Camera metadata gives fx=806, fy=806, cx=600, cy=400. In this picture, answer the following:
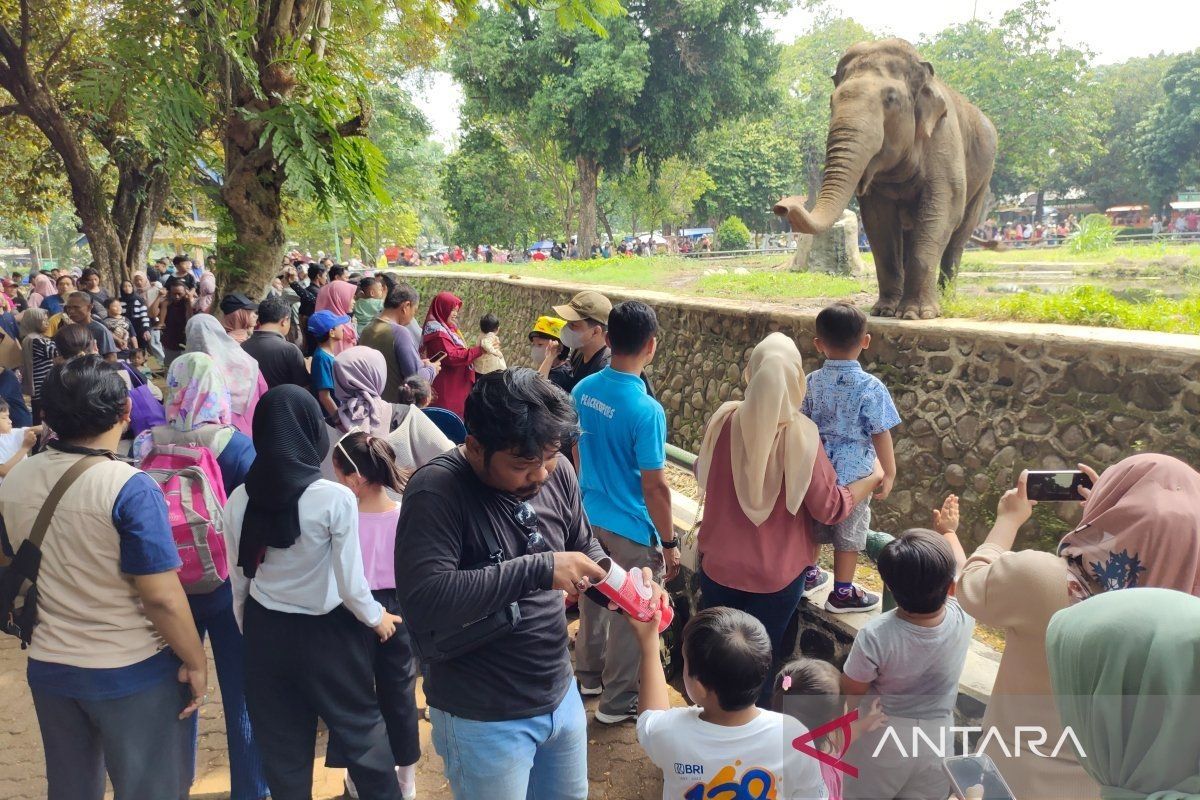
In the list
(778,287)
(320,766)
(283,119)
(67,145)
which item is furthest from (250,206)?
(67,145)

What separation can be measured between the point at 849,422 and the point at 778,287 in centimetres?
696

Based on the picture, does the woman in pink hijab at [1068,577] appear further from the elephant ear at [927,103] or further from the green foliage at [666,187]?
the green foliage at [666,187]

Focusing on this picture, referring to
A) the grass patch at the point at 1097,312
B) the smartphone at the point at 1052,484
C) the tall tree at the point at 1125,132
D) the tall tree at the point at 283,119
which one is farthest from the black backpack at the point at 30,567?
the tall tree at the point at 1125,132

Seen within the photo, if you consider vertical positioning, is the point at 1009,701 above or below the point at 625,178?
below

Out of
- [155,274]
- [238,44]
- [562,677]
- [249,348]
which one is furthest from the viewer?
[155,274]

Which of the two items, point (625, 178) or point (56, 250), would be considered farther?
point (56, 250)

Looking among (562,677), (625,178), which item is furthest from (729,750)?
(625,178)

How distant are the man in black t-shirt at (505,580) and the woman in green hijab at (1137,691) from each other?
896 mm

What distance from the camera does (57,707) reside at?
228cm

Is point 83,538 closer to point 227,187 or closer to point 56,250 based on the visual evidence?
point 227,187

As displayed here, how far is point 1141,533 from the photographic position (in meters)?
1.76

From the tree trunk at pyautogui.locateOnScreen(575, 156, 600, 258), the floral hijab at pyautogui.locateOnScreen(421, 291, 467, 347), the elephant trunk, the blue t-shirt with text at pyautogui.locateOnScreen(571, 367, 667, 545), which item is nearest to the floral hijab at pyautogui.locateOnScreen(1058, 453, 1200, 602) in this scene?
the blue t-shirt with text at pyautogui.locateOnScreen(571, 367, 667, 545)

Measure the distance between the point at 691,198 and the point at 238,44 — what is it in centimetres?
2822

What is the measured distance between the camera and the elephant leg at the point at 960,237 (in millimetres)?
7391
